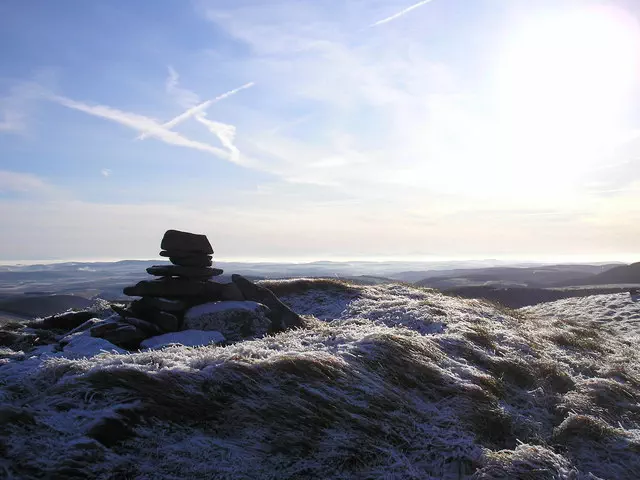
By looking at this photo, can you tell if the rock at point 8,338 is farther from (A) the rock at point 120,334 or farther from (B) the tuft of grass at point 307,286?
(B) the tuft of grass at point 307,286

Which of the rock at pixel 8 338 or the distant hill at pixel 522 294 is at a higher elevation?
the rock at pixel 8 338

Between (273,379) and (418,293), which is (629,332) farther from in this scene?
(273,379)

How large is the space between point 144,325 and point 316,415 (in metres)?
8.05

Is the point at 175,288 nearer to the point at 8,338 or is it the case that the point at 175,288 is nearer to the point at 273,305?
the point at 273,305

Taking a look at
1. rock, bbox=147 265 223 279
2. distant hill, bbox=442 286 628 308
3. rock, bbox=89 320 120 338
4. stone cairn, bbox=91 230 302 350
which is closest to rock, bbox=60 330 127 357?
rock, bbox=89 320 120 338

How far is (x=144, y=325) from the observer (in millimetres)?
12688

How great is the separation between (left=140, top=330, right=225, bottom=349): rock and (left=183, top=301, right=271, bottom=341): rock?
0.72 metres

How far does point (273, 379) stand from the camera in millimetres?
7102

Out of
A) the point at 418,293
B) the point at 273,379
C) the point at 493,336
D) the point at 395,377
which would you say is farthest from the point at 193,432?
the point at 418,293

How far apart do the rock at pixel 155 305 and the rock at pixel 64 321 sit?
2.26m

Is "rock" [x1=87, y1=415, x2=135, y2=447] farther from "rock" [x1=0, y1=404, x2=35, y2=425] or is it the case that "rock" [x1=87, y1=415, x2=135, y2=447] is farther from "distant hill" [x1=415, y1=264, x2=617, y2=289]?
"distant hill" [x1=415, y1=264, x2=617, y2=289]

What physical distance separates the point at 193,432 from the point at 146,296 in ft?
32.0

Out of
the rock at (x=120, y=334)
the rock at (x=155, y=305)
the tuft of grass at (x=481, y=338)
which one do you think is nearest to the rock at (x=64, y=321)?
the rock at (x=155, y=305)

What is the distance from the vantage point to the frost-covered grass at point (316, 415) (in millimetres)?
5348
